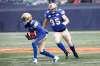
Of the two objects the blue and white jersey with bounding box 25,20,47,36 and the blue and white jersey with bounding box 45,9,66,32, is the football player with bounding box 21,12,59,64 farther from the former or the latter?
the blue and white jersey with bounding box 45,9,66,32

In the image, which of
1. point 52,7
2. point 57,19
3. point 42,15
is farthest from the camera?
point 42,15

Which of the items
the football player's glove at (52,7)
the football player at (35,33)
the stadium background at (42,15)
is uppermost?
the football player's glove at (52,7)

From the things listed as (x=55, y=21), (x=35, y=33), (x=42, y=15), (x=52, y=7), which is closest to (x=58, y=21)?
(x=55, y=21)

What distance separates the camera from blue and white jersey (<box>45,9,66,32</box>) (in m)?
14.8

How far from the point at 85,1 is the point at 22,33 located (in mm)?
5305

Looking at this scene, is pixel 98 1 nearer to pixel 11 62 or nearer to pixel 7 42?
pixel 7 42

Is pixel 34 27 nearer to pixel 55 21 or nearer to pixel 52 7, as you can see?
pixel 52 7

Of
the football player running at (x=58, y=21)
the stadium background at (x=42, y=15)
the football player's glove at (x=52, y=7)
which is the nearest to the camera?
the football player's glove at (x=52, y=7)

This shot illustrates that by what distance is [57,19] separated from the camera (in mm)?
14859

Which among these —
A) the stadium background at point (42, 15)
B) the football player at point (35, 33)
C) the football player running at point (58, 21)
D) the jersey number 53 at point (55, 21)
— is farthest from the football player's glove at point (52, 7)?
the stadium background at point (42, 15)

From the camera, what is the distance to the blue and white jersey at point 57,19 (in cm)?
1482

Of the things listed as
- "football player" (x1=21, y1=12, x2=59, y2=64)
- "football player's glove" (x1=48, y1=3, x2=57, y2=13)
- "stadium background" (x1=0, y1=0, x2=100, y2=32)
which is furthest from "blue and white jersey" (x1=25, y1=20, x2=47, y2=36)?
"stadium background" (x1=0, y1=0, x2=100, y2=32)

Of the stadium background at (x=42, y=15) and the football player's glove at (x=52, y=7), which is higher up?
the football player's glove at (x=52, y=7)

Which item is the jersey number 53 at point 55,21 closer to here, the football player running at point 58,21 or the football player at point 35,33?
the football player running at point 58,21
